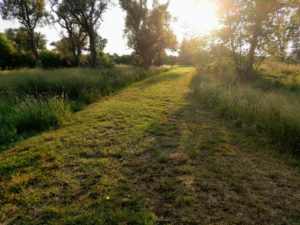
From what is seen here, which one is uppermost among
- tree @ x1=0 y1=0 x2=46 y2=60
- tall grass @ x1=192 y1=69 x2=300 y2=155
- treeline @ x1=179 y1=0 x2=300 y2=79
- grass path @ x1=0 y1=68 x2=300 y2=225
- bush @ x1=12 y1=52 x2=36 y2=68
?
tree @ x1=0 y1=0 x2=46 y2=60

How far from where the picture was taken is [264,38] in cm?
1118

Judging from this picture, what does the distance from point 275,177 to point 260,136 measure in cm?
Result: 161

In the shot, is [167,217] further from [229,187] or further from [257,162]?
[257,162]

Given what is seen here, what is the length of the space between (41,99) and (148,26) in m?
23.0

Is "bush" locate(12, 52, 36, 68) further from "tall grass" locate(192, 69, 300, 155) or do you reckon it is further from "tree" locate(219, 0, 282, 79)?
"tall grass" locate(192, 69, 300, 155)

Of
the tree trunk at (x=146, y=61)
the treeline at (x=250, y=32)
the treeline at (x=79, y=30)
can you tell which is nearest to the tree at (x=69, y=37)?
the treeline at (x=79, y=30)

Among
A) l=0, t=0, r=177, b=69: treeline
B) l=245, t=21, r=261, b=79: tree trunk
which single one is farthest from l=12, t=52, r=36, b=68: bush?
l=245, t=21, r=261, b=79: tree trunk

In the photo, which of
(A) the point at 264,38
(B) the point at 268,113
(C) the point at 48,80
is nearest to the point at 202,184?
(B) the point at 268,113

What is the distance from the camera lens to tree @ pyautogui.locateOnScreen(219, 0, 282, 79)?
11055 mm

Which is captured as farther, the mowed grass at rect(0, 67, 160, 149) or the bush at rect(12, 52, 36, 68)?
the bush at rect(12, 52, 36, 68)

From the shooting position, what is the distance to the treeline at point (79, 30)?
22.4 metres

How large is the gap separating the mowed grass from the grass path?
0.69m

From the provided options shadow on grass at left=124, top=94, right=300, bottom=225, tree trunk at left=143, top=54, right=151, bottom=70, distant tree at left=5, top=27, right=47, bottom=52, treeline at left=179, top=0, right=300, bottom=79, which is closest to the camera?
shadow on grass at left=124, top=94, right=300, bottom=225

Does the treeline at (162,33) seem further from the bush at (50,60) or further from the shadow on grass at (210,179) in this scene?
the shadow on grass at (210,179)
